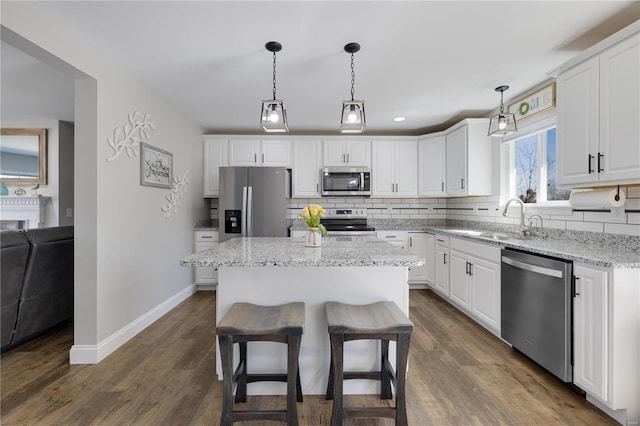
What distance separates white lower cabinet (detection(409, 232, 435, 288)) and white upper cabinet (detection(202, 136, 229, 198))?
2959 millimetres

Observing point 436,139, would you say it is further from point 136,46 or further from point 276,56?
point 136,46

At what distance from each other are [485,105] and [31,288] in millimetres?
4895

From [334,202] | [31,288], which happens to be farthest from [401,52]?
[31,288]

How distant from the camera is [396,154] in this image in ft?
15.5

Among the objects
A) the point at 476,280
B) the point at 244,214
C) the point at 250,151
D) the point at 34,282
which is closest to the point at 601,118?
the point at 476,280

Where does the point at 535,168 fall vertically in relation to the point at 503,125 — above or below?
below

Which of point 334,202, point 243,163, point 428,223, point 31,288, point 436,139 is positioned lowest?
point 31,288

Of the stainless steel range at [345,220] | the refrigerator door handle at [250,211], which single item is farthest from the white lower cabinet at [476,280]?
the refrigerator door handle at [250,211]

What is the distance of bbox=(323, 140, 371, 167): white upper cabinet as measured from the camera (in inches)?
184

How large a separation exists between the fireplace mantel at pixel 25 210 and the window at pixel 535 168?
6.25 meters

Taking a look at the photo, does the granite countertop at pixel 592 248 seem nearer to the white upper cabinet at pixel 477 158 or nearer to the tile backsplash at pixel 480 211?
the tile backsplash at pixel 480 211

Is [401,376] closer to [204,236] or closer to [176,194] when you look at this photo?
[176,194]

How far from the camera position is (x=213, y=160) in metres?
4.63

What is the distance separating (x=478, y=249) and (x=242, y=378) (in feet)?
7.89
